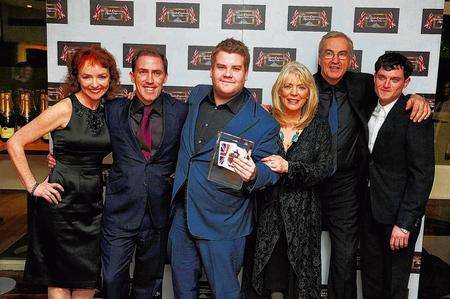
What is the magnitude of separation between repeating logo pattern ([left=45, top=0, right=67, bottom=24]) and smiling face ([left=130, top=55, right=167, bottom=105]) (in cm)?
100

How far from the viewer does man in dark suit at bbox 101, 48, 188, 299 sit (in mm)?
2211

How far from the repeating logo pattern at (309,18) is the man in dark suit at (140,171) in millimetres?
1067

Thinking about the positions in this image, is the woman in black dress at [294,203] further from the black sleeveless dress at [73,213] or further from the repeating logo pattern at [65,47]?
the repeating logo pattern at [65,47]

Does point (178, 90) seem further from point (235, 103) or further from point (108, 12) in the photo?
point (235, 103)

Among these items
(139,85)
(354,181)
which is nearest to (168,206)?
(139,85)

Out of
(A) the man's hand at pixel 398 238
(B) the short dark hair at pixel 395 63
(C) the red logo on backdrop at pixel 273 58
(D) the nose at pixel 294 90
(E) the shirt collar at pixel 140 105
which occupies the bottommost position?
(A) the man's hand at pixel 398 238

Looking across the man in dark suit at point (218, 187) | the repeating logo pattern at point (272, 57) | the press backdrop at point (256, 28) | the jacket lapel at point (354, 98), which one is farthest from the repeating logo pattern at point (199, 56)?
the jacket lapel at point (354, 98)

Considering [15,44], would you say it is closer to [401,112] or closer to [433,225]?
[401,112]

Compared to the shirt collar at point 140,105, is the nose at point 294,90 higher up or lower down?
higher up

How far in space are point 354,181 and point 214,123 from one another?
910 mm

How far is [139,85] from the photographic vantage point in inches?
87.7

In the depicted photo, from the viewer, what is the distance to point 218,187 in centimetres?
212

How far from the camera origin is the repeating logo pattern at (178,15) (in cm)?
294

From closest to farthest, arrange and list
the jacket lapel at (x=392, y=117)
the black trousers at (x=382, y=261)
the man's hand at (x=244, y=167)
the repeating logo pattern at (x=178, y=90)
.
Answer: the man's hand at (x=244, y=167)
the jacket lapel at (x=392, y=117)
the black trousers at (x=382, y=261)
the repeating logo pattern at (x=178, y=90)
